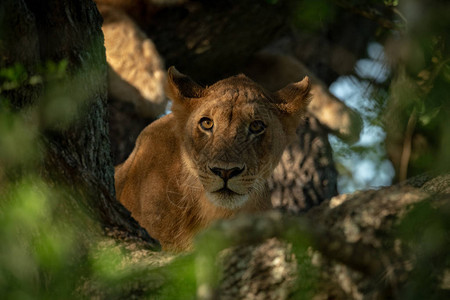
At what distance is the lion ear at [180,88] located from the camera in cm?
431

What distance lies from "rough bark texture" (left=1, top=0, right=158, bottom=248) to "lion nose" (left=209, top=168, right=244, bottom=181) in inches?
24.4

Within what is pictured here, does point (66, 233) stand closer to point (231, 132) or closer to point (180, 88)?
point (231, 132)

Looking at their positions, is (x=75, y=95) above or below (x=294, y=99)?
above

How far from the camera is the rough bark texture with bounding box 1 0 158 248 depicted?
2.62 m

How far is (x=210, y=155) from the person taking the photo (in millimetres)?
3814

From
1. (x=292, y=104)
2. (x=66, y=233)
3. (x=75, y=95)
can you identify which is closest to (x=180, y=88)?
(x=292, y=104)

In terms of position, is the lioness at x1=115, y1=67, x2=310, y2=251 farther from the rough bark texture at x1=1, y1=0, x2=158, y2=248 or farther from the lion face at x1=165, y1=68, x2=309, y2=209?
the rough bark texture at x1=1, y1=0, x2=158, y2=248

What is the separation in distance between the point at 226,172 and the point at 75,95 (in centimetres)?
107

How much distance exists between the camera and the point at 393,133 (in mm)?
3287

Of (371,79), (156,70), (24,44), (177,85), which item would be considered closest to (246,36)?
(156,70)

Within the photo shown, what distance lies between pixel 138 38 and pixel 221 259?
4.52 meters

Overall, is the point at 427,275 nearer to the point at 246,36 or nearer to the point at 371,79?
the point at 371,79

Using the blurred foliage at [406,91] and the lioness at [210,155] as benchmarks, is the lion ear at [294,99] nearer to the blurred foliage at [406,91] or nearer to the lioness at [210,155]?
the lioness at [210,155]

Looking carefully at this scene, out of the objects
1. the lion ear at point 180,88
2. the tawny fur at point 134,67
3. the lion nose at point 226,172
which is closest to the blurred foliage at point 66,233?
the lion nose at point 226,172
